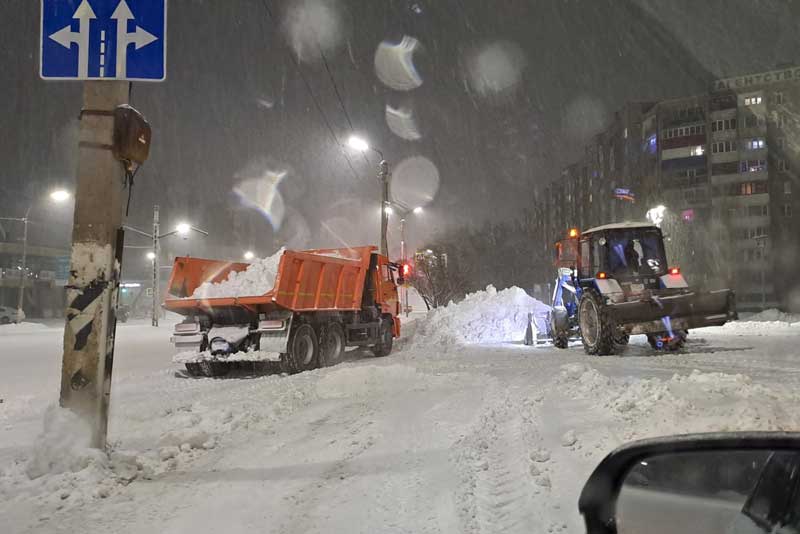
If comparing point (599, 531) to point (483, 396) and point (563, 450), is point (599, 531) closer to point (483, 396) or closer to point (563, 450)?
point (563, 450)

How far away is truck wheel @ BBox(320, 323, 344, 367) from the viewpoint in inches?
524

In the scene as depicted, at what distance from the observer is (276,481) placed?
4.83 metres

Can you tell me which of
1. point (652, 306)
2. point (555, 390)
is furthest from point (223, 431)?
point (652, 306)

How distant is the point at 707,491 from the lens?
2150 mm

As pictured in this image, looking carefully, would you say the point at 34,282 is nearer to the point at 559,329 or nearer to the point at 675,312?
the point at 559,329

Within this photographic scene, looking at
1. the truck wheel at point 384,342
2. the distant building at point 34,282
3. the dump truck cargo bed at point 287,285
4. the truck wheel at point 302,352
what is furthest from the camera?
the distant building at point 34,282

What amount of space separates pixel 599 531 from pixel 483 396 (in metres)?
6.59

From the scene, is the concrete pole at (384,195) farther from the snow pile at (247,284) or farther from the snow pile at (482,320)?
the snow pile at (247,284)

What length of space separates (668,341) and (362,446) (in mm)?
10956

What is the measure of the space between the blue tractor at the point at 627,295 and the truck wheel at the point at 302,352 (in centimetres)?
654

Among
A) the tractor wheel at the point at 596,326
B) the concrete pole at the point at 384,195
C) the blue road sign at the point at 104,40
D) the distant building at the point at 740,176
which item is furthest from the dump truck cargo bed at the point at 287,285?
the distant building at the point at 740,176

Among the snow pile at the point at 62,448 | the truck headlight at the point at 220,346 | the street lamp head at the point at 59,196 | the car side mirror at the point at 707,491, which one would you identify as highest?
the street lamp head at the point at 59,196

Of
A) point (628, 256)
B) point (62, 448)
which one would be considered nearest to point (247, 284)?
point (62, 448)

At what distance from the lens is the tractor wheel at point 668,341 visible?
14086mm
